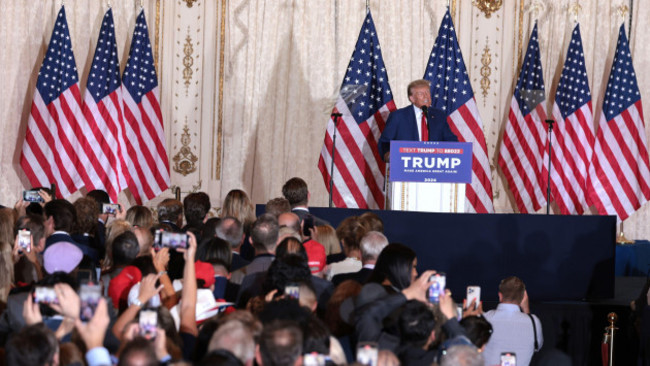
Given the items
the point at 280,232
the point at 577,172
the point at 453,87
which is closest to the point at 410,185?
the point at 280,232

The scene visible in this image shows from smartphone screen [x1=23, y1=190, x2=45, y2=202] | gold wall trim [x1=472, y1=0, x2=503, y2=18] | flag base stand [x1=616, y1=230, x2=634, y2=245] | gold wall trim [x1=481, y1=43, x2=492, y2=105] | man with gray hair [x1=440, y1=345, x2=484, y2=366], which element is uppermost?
gold wall trim [x1=472, y1=0, x2=503, y2=18]

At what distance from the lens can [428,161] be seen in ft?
31.6

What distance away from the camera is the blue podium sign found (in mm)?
9594

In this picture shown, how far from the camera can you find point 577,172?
13750mm

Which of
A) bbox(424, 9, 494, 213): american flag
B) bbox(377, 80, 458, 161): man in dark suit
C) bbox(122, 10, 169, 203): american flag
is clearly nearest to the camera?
bbox(377, 80, 458, 161): man in dark suit

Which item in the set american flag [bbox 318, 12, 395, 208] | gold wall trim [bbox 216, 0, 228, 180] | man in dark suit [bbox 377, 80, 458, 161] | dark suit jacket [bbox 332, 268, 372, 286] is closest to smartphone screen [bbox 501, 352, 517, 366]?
dark suit jacket [bbox 332, 268, 372, 286]

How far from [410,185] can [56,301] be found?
5.60 meters

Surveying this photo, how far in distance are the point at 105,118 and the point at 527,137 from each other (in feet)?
18.1

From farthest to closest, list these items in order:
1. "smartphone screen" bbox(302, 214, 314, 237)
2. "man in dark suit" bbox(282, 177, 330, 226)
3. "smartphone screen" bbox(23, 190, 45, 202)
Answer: "man in dark suit" bbox(282, 177, 330, 226) → "smartphone screen" bbox(23, 190, 45, 202) → "smartphone screen" bbox(302, 214, 314, 237)

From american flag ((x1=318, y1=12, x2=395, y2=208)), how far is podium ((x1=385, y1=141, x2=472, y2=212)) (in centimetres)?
278

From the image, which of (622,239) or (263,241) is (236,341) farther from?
(622,239)

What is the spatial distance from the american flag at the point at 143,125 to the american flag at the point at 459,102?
357 centimetres

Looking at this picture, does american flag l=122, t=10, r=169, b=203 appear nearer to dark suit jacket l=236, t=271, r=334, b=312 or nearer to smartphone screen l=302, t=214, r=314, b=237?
smartphone screen l=302, t=214, r=314, b=237

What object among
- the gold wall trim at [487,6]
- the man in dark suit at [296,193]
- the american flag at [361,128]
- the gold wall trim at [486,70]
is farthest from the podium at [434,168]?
the gold wall trim at [487,6]
